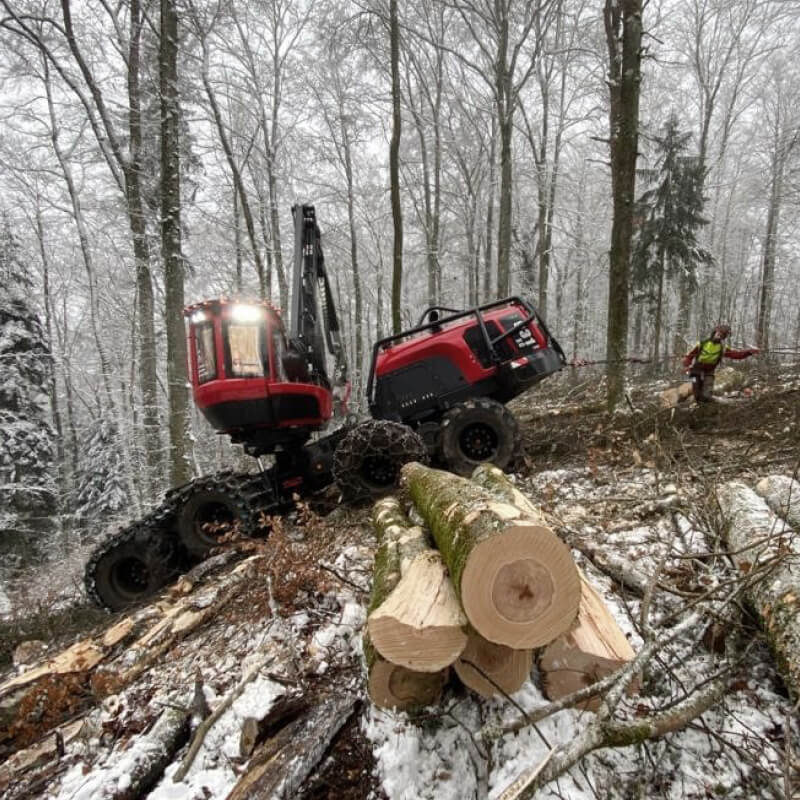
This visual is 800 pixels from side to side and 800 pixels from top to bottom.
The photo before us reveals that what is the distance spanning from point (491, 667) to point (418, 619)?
18.6 inches

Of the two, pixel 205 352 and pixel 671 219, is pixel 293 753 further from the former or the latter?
pixel 671 219

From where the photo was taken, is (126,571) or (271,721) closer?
(271,721)

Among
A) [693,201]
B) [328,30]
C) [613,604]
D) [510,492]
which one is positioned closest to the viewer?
[613,604]

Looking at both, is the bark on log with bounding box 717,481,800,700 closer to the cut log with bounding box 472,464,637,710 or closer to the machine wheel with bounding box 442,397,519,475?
the cut log with bounding box 472,464,637,710

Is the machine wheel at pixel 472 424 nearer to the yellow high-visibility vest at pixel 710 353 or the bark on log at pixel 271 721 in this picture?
the bark on log at pixel 271 721

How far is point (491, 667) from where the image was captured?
2.07 meters

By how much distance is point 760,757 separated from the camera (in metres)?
1.85

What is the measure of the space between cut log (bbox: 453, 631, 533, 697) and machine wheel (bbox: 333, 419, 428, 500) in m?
2.79

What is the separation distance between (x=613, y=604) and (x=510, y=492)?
0.88 meters

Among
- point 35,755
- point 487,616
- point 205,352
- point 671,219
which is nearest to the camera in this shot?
point 487,616

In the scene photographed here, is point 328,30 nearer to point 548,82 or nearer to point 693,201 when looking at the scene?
point 548,82

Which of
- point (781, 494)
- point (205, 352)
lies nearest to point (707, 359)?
point (781, 494)

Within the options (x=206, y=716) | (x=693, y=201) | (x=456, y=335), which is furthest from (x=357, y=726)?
(x=693, y=201)

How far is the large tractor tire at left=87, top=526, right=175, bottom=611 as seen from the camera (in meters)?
5.28
